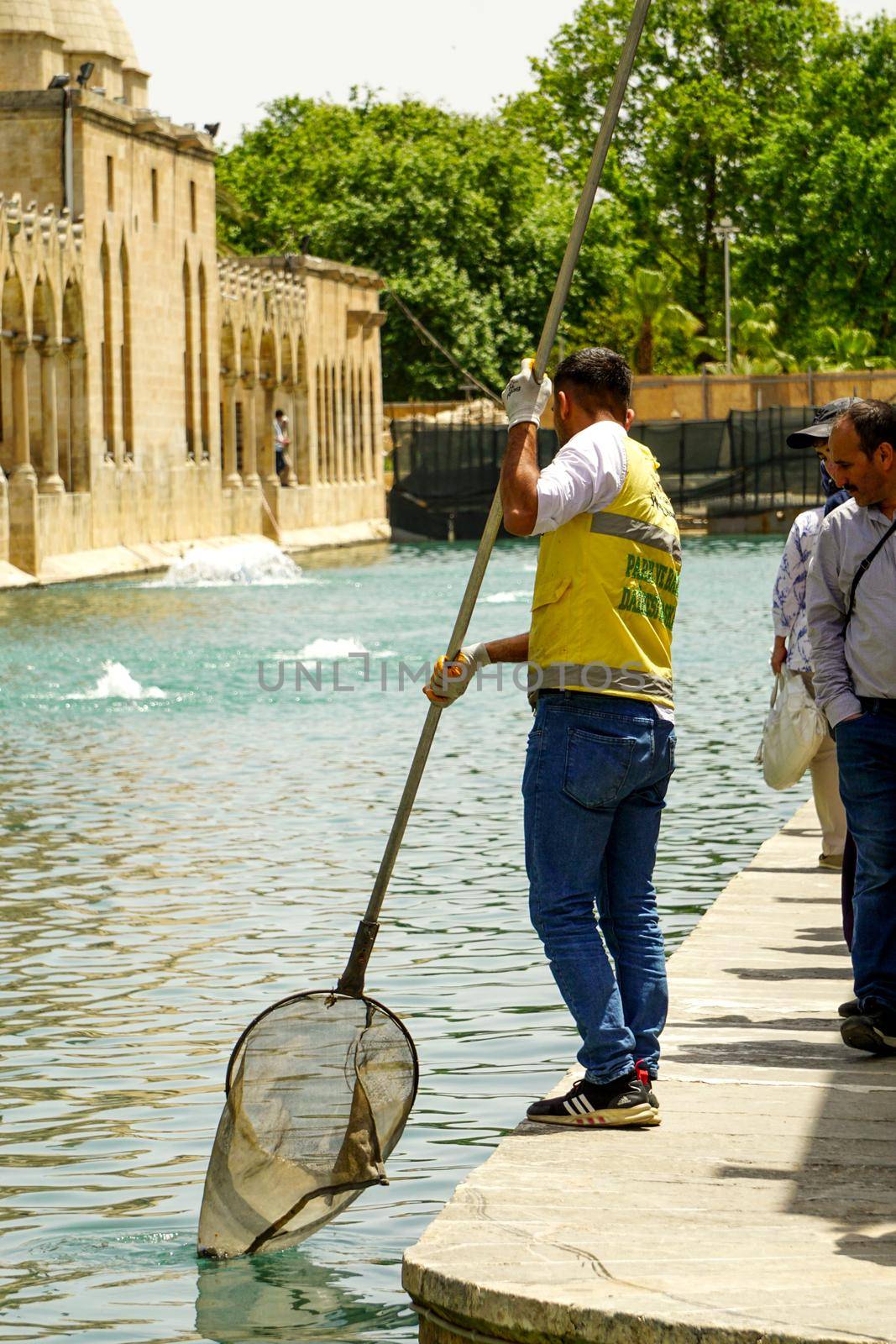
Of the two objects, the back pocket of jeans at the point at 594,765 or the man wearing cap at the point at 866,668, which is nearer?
the back pocket of jeans at the point at 594,765

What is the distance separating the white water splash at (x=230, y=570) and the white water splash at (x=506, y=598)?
549 cm

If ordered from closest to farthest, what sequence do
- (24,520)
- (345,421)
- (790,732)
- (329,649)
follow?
(790,732) → (329,649) → (24,520) → (345,421)

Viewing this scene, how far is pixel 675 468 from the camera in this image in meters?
56.5

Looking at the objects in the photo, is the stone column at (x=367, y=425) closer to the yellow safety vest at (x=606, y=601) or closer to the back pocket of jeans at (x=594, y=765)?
Result: the yellow safety vest at (x=606, y=601)

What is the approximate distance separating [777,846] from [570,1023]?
9.23 ft

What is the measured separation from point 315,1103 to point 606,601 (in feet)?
4.85

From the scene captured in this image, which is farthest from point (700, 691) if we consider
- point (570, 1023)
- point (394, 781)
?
point (570, 1023)

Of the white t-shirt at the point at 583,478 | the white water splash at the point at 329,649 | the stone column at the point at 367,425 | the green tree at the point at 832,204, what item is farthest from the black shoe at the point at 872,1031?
the green tree at the point at 832,204

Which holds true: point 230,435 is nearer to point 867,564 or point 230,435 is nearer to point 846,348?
point 846,348

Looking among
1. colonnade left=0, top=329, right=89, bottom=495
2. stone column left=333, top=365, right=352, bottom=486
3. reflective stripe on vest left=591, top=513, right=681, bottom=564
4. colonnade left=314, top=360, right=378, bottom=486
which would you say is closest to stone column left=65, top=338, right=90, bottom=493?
colonnade left=0, top=329, right=89, bottom=495

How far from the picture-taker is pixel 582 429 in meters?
6.14

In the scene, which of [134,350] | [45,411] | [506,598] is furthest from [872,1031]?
[134,350]

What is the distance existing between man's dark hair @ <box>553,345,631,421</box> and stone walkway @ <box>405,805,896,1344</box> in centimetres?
183

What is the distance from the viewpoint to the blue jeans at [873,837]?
22.5ft
